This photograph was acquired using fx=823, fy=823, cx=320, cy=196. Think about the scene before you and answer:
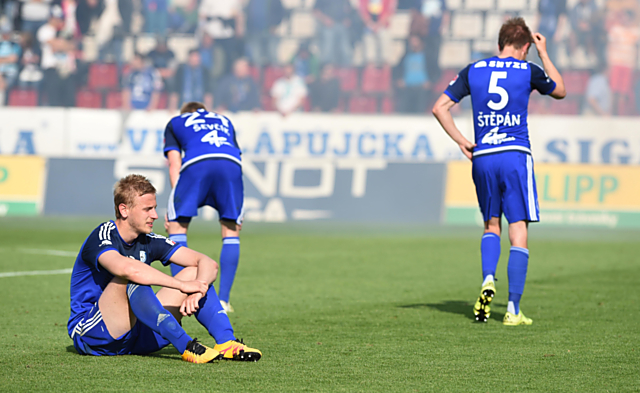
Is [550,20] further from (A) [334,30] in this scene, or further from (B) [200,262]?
(B) [200,262]

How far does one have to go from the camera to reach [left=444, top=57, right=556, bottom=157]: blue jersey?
17.2 ft

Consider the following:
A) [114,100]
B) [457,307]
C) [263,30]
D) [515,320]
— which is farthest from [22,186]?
[515,320]

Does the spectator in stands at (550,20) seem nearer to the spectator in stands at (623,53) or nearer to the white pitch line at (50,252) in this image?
the spectator in stands at (623,53)

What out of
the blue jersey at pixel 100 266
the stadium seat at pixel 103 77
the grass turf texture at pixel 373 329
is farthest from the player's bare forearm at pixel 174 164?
the stadium seat at pixel 103 77

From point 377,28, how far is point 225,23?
3129mm

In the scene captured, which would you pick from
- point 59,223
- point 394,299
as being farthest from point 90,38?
point 394,299

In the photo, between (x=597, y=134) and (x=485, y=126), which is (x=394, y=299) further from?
(x=597, y=134)

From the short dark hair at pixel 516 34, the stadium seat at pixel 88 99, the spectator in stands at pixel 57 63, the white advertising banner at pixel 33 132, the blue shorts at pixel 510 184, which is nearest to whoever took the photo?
the blue shorts at pixel 510 184

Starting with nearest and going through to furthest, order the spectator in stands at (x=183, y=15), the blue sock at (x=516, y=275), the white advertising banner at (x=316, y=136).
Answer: the blue sock at (x=516, y=275), the white advertising banner at (x=316, y=136), the spectator in stands at (x=183, y=15)

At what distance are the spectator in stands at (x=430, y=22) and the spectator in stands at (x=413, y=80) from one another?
146 mm

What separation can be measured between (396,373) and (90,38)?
15.1 m

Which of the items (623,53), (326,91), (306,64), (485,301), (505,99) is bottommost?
(485,301)

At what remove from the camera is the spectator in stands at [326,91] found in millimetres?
16234

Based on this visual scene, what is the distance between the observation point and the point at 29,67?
16.9 m
